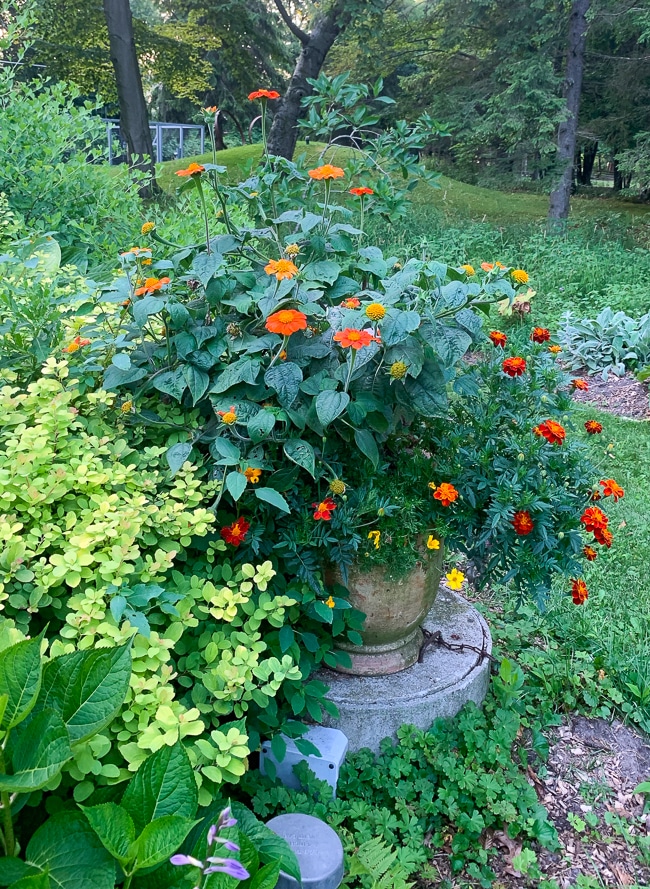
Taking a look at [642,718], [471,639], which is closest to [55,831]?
[471,639]

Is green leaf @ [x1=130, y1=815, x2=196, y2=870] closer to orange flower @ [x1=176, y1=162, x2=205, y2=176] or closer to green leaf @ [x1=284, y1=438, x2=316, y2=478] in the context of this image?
green leaf @ [x1=284, y1=438, x2=316, y2=478]

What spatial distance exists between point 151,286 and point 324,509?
683 mm

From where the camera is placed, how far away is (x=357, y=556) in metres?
1.79

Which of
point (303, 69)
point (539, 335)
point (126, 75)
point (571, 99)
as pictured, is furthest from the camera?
point (303, 69)

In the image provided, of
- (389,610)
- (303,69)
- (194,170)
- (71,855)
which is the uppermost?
(303,69)

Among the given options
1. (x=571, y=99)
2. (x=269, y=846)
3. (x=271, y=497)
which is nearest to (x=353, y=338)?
(x=271, y=497)

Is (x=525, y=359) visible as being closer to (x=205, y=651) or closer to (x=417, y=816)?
(x=205, y=651)

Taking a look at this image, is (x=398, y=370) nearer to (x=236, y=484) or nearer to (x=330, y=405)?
(x=330, y=405)

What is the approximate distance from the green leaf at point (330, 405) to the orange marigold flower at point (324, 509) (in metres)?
0.26

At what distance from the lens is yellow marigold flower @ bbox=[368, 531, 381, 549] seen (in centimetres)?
168

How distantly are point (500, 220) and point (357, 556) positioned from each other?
36.3 feet

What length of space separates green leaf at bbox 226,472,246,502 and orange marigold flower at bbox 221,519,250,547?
161 millimetres

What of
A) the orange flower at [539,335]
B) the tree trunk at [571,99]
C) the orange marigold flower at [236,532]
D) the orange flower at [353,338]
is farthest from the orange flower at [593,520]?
the tree trunk at [571,99]

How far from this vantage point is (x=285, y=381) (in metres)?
1.50
